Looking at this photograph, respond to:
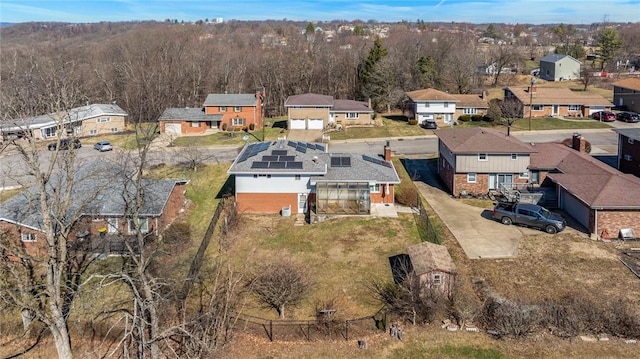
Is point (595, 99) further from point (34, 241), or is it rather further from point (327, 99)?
point (34, 241)

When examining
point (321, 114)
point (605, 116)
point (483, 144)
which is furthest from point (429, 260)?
point (605, 116)

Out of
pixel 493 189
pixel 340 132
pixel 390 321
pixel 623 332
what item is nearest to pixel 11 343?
pixel 390 321

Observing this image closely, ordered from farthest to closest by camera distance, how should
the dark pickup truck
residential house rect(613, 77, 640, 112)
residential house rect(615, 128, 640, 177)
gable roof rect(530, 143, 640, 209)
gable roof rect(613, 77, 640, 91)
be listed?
gable roof rect(613, 77, 640, 91)
residential house rect(613, 77, 640, 112)
residential house rect(615, 128, 640, 177)
the dark pickup truck
gable roof rect(530, 143, 640, 209)

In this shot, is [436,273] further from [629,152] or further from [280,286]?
[629,152]

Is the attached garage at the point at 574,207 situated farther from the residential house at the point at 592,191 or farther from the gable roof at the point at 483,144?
the gable roof at the point at 483,144

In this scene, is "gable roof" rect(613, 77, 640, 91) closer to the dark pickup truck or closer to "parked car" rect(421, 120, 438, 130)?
"parked car" rect(421, 120, 438, 130)

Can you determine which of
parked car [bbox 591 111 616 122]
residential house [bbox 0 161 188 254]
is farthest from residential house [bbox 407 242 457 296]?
parked car [bbox 591 111 616 122]

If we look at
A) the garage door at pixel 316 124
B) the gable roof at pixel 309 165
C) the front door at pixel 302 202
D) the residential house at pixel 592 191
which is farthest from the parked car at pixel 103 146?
the residential house at pixel 592 191
